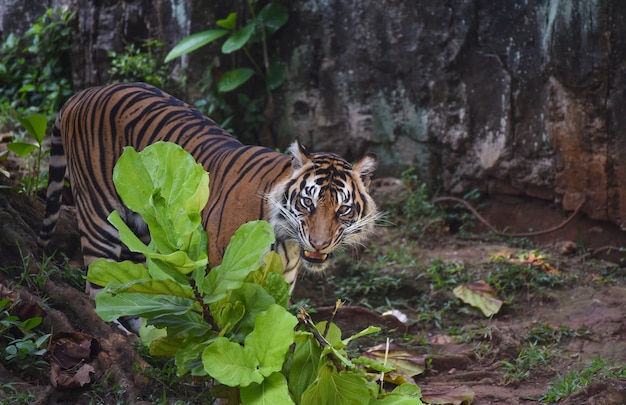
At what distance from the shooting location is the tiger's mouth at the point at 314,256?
4441 millimetres

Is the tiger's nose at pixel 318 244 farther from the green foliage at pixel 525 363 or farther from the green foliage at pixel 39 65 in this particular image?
→ the green foliage at pixel 39 65

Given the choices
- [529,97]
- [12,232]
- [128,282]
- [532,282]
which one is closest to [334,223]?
[128,282]

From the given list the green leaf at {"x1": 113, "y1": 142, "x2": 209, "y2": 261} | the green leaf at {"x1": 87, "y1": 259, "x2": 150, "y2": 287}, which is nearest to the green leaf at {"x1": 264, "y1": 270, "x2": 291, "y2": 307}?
the green leaf at {"x1": 113, "y1": 142, "x2": 209, "y2": 261}

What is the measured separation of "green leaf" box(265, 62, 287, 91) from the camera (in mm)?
7955

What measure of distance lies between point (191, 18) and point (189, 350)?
513 cm

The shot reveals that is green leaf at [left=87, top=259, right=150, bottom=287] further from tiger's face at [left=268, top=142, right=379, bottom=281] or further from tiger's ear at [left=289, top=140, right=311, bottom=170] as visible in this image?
tiger's ear at [left=289, top=140, right=311, bottom=170]

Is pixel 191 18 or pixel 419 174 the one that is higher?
pixel 191 18

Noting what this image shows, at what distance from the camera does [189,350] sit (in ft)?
11.2

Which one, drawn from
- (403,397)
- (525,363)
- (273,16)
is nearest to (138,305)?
(403,397)

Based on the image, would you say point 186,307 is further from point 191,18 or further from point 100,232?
point 191,18

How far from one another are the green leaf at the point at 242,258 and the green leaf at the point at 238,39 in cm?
459

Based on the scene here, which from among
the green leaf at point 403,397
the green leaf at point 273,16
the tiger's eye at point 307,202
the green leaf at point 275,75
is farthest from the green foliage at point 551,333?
the green leaf at point 273,16

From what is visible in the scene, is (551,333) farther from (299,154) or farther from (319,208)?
(299,154)

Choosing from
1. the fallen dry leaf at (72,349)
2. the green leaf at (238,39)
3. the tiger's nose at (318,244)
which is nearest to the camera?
the fallen dry leaf at (72,349)
